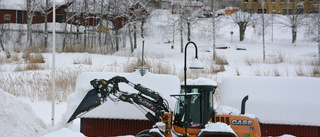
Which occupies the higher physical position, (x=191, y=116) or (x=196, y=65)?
(x=196, y=65)

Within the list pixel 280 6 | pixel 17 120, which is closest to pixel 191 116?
pixel 17 120

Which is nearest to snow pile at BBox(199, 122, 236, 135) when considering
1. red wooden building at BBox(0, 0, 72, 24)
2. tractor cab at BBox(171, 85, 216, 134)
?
tractor cab at BBox(171, 85, 216, 134)

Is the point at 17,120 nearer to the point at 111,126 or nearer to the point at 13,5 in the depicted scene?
the point at 111,126

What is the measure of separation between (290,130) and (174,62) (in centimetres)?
1459

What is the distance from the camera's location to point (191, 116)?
6.12 meters

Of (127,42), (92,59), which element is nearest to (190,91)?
(92,59)

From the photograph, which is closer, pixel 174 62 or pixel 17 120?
pixel 17 120

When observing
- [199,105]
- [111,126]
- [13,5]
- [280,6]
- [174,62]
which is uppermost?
[280,6]

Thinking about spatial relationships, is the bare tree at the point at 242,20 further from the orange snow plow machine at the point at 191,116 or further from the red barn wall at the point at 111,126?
the orange snow plow machine at the point at 191,116

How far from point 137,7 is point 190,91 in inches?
1117

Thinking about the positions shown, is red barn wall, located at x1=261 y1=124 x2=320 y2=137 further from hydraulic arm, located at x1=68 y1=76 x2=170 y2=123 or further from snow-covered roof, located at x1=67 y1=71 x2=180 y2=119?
hydraulic arm, located at x1=68 y1=76 x2=170 y2=123

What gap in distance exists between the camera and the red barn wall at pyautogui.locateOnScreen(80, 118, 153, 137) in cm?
855

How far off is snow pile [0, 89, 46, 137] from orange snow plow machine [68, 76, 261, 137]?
1365 mm

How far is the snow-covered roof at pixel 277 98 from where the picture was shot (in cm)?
854
